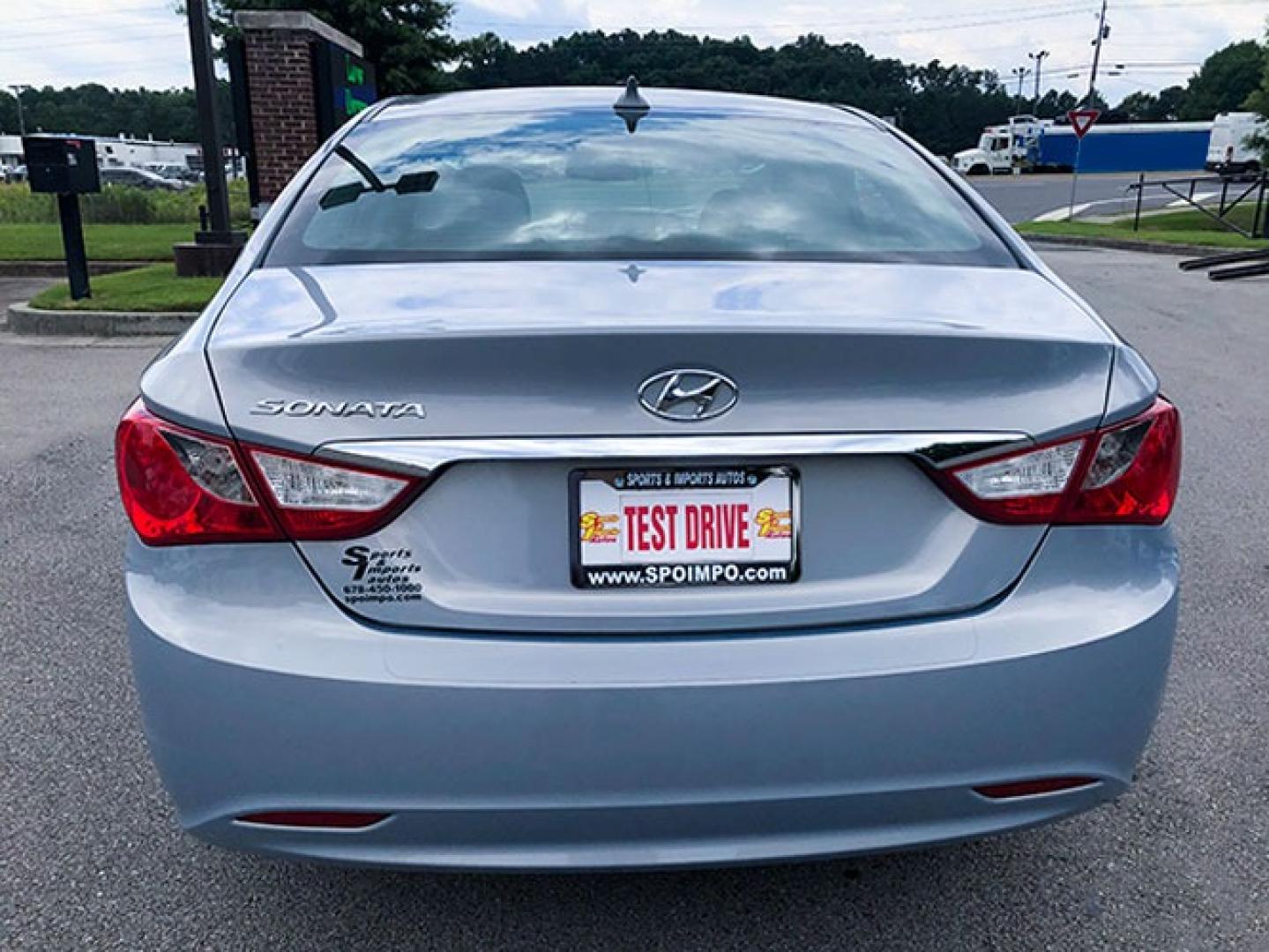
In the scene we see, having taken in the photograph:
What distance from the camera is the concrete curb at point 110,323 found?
895 cm

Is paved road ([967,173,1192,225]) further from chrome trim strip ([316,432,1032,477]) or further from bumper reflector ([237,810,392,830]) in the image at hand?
bumper reflector ([237,810,392,830])

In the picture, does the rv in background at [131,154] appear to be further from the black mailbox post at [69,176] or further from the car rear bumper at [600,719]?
the car rear bumper at [600,719]

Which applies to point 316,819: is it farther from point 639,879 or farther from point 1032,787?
point 1032,787

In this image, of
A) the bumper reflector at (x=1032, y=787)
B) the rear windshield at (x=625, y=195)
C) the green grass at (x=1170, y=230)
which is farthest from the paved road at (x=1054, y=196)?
the bumper reflector at (x=1032, y=787)

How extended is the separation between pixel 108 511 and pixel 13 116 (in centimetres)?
13029

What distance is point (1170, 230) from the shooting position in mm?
23297

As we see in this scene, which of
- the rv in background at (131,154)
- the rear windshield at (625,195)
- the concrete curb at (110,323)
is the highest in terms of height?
the rear windshield at (625,195)

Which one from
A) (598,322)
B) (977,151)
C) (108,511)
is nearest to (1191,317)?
(108,511)

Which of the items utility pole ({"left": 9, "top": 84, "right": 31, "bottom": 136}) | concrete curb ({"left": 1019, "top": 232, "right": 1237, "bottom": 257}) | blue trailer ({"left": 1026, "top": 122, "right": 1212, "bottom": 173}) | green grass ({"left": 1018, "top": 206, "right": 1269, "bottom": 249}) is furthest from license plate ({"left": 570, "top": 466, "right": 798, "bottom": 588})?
utility pole ({"left": 9, "top": 84, "right": 31, "bottom": 136})

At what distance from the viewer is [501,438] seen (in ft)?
5.24

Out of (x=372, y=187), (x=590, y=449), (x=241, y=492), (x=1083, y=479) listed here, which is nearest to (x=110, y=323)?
(x=372, y=187)

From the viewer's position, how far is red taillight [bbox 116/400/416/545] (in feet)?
5.32

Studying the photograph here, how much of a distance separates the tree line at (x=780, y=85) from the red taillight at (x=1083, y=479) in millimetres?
62670

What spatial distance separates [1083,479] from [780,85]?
94471 millimetres
